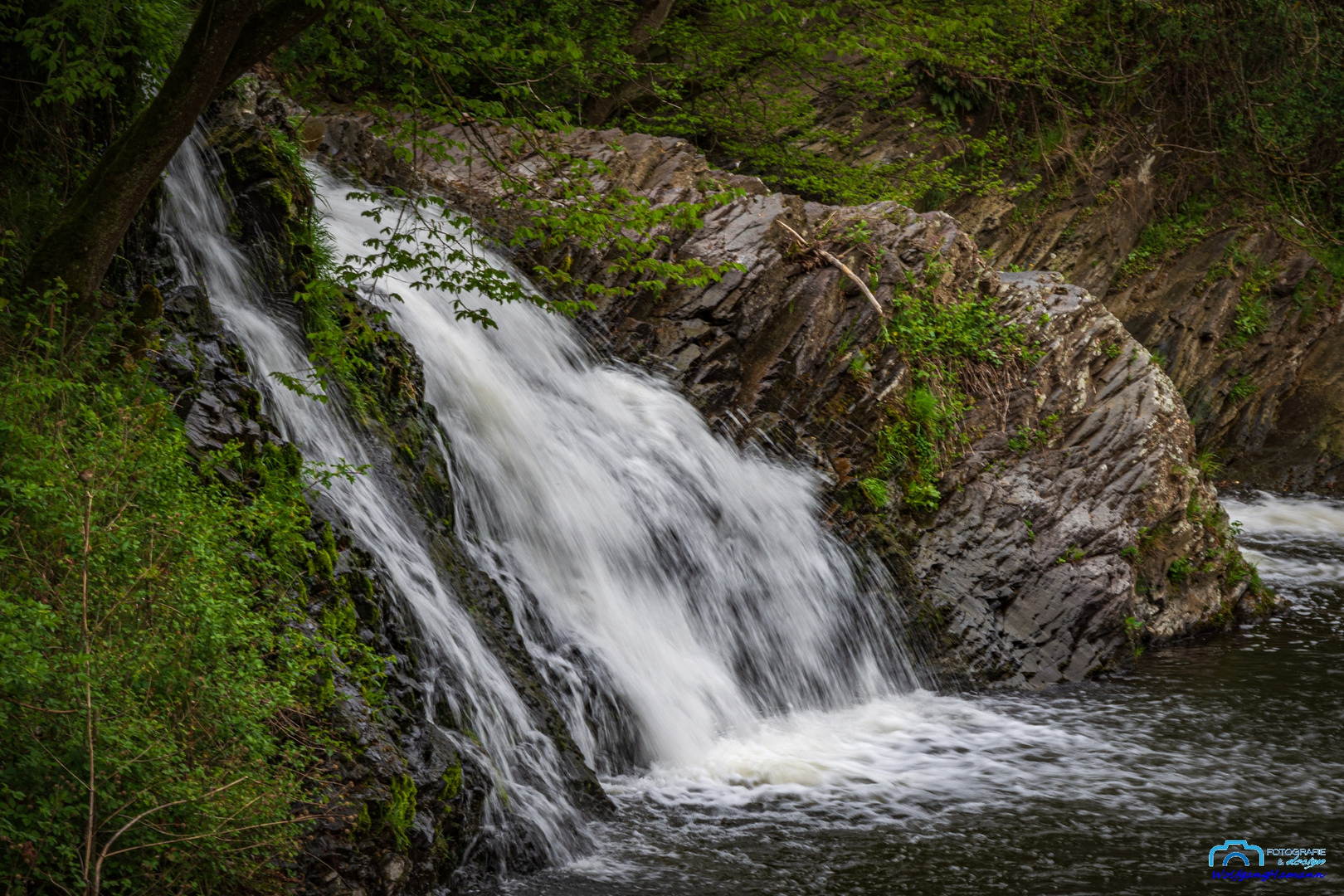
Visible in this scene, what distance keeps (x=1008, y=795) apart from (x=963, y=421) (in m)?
4.67

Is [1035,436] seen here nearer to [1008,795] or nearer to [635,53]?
[1008,795]

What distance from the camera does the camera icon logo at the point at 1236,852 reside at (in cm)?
560

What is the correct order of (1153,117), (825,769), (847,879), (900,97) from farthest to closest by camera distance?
(1153,117) < (900,97) < (825,769) < (847,879)

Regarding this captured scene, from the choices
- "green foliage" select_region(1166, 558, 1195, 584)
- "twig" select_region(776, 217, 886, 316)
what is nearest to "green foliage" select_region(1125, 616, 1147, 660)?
"green foliage" select_region(1166, 558, 1195, 584)

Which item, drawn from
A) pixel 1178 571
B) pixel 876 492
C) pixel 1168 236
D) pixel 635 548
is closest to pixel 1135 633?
pixel 1178 571

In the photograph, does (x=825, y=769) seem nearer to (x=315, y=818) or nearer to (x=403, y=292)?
(x=315, y=818)

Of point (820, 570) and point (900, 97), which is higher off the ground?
point (900, 97)

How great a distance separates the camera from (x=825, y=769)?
6.79 metres

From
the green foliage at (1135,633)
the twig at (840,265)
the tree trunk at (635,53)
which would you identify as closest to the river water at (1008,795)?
the green foliage at (1135,633)

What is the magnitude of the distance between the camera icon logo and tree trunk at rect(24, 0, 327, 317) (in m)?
6.24

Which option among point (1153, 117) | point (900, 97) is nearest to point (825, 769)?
point (900, 97)

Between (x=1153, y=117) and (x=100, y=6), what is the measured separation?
721 inches

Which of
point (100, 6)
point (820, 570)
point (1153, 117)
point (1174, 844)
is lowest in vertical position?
point (1174, 844)

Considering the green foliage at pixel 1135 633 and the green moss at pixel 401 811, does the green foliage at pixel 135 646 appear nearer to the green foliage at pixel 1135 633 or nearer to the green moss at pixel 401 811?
the green moss at pixel 401 811
